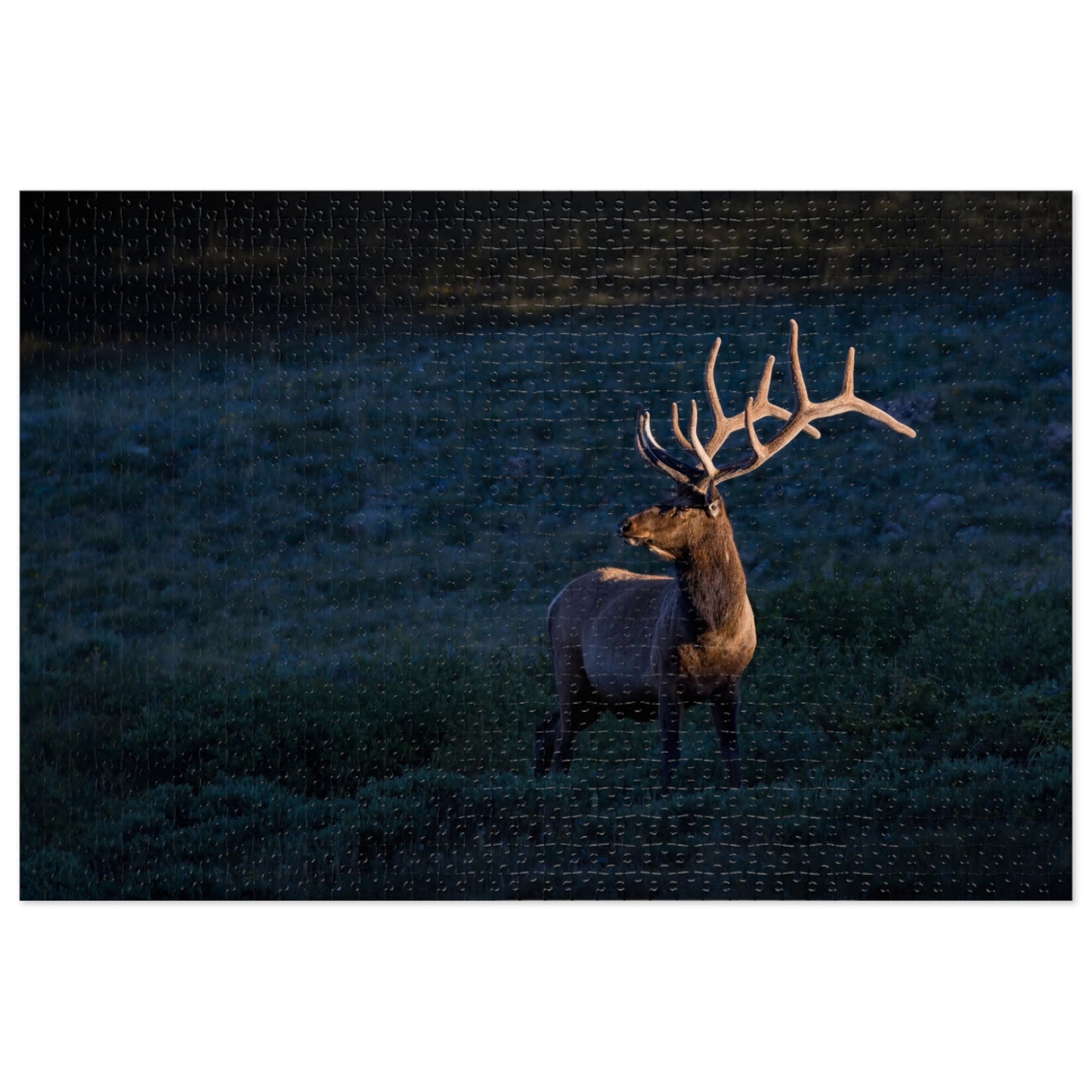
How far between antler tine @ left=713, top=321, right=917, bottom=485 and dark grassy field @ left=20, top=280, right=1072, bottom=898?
13 centimetres

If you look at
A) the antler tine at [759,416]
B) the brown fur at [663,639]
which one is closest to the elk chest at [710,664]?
the brown fur at [663,639]

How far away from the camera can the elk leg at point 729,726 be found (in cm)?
600

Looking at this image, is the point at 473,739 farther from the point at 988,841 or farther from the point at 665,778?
the point at 988,841

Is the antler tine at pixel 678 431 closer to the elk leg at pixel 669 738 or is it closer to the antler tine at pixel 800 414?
the antler tine at pixel 800 414

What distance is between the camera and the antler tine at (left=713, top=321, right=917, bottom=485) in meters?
6.23

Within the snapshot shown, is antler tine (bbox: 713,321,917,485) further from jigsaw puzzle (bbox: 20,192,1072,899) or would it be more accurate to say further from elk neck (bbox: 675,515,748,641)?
elk neck (bbox: 675,515,748,641)

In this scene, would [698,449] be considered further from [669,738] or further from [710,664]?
[669,738]

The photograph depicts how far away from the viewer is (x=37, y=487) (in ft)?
20.1

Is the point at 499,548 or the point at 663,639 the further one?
the point at 663,639

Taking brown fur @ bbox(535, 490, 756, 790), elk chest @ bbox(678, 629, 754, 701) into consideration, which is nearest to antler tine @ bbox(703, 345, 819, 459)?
brown fur @ bbox(535, 490, 756, 790)

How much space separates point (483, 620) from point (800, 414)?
5.47ft

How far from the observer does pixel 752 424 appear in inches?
246

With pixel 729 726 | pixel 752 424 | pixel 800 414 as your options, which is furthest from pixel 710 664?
pixel 800 414

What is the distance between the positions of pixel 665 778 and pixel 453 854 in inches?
37.3
